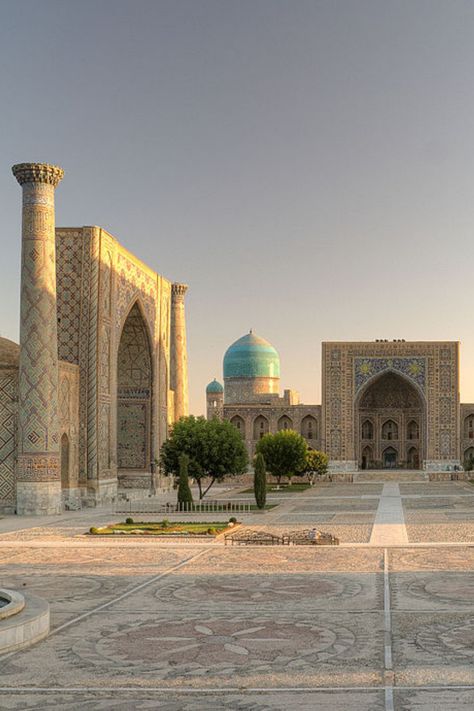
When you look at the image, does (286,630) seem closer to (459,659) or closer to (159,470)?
(459,659)

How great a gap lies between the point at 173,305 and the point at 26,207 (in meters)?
19.2

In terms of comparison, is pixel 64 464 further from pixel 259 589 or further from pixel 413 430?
pixel 413 430

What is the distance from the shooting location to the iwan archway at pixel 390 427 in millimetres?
62250

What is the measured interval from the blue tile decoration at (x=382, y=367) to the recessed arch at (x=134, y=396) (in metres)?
21.0

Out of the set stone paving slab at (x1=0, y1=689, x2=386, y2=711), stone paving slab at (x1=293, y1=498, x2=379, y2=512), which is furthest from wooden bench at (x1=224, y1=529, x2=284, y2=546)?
→ stone paving slab at (x1=0, y1=689, x2=386, y2=711)

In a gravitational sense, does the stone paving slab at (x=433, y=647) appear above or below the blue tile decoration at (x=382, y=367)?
below

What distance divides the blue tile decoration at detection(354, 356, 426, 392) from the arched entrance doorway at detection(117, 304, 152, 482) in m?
21.0

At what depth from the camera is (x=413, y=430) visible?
205 ft

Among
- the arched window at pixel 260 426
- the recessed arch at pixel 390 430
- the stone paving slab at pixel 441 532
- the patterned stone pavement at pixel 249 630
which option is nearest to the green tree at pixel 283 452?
the stone paving slab at pixel 441 532

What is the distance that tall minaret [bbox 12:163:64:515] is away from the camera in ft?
88.1

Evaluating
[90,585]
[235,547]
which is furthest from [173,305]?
[90,585]

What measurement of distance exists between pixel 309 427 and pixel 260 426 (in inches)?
137

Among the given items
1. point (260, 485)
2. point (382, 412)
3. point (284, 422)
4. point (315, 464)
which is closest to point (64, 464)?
point (260, 485)

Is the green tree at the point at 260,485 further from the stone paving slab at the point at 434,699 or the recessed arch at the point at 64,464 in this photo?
the stone paving slab at the point at 434,699
